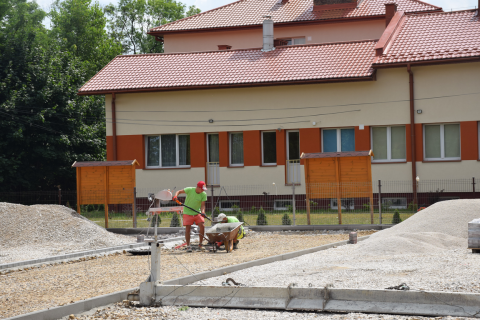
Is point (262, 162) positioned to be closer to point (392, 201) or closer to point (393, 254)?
point (392, 201)

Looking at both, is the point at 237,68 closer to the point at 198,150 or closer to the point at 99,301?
→ the point at 198,150

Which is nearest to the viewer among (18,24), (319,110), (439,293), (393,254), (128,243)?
(439,293)

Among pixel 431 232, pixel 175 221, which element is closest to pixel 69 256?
pixel 175 221

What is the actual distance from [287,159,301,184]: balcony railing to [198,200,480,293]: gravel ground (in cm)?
952

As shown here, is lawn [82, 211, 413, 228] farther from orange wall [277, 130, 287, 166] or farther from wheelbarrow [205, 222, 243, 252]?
wheelbarrow [205, 222, 243, 252]

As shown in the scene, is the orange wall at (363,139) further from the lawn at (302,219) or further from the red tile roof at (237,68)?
the lawn at (302,219)

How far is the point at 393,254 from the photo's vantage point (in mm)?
11406

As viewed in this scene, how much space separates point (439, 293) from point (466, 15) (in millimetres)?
21171

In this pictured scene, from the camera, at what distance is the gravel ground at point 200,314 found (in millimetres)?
6853

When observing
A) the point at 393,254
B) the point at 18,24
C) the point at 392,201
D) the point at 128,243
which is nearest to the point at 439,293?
the point at 393,254

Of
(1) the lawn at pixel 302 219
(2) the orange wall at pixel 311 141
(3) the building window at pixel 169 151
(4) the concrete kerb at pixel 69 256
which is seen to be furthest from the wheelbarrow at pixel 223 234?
(3) the building window at pixel 169 151

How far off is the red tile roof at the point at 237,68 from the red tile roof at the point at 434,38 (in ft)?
3.68

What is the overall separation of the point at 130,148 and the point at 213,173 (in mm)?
3642

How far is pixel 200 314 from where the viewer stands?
7.25m
